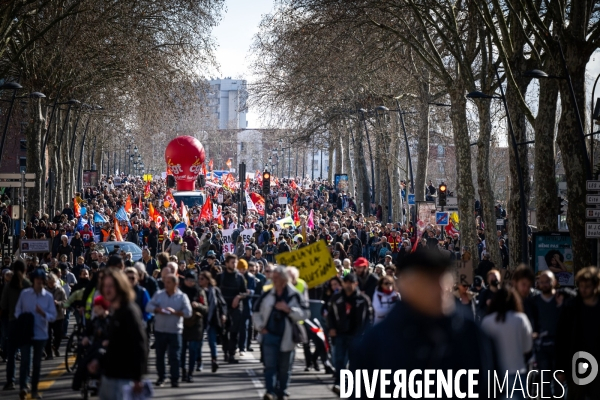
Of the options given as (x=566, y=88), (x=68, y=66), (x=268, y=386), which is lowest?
(x=268, y=386)

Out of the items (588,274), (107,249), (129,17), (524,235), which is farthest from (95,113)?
(588,274)

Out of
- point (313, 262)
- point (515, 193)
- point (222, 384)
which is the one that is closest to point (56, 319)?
point (222, 384)

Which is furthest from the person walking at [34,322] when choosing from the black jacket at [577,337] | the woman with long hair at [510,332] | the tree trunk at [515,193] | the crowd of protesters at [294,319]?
the tree trunk at [515,193]

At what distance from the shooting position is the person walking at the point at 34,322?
516 inches

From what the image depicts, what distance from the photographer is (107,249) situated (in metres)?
29.3

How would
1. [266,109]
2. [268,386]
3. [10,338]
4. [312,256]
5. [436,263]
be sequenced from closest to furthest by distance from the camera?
[436,263] < [268,386] < [10,338] < [312,256] < [266,109]

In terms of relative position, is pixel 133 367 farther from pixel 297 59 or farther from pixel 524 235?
pixel 297 59

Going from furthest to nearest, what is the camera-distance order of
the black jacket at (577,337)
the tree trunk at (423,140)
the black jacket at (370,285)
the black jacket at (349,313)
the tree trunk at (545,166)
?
the tree trunk at (423,140)
the tree trunk at (545,166)
the black jacket at (370,285)
the black jacket at (349,313)
the black jacket at (577,337)

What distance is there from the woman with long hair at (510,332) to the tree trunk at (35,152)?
33770 millimetres

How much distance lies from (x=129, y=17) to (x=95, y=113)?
65.3 ft

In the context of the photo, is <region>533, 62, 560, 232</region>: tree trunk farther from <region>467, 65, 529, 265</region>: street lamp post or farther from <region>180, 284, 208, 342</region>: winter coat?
<region>180, 284, 208, 342</region>: winter coat

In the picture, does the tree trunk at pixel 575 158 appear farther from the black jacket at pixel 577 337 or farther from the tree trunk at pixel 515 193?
the black jacket at pixel 577 337

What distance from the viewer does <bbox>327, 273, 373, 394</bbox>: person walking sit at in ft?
44.8

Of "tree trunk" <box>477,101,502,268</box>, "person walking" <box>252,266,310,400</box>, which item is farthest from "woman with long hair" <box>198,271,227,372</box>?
"tree trunk" <box>477,101,502,268</box>
